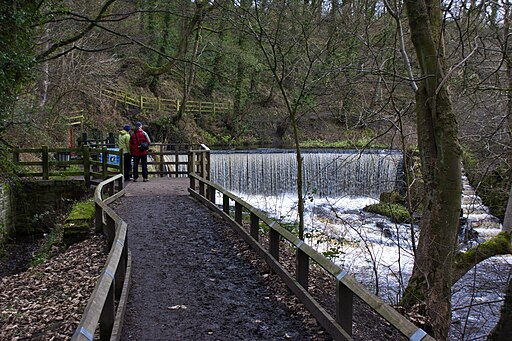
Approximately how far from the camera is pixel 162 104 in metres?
37.0

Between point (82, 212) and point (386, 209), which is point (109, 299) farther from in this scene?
point (386, 209)

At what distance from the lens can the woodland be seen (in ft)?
20.7

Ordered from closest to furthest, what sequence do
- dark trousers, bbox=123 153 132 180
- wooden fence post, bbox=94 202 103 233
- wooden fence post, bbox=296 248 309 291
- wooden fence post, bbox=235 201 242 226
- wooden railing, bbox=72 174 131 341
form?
wooden railing, bbox=72 174 131 341 < wooden fence post, bbox=296 248 309 291 < wooden fence post, bbox=235 201 242 226 < wooden fence post, bbox=94 202 103 233 < dark trousers, bbox=123 153 132 180

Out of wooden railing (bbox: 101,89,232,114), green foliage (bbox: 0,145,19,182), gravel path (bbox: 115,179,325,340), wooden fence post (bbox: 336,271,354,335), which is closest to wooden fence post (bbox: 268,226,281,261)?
gravel path (bbox: 115,179,325,340)

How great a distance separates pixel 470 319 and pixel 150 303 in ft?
21.9

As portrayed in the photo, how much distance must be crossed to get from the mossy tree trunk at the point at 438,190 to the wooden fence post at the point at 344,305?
2.37m

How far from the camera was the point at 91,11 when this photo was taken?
22.3 m

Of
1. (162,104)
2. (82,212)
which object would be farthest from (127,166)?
(162,104)

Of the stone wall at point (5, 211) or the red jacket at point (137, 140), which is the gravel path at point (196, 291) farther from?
the stone wall at point (5, 211)

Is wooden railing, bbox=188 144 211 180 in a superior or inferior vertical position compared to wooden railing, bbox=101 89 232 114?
inferior

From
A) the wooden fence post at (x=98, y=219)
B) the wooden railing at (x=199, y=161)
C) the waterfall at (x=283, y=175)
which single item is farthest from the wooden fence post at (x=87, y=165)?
the waterfall at (x=283, y=175)

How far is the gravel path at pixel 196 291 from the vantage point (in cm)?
480

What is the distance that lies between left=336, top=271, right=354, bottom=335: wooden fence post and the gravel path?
0.43 meters

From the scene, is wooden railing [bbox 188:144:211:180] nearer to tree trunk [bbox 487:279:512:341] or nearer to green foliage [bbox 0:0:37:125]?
green foliage [bbox 0:0:37:125]
